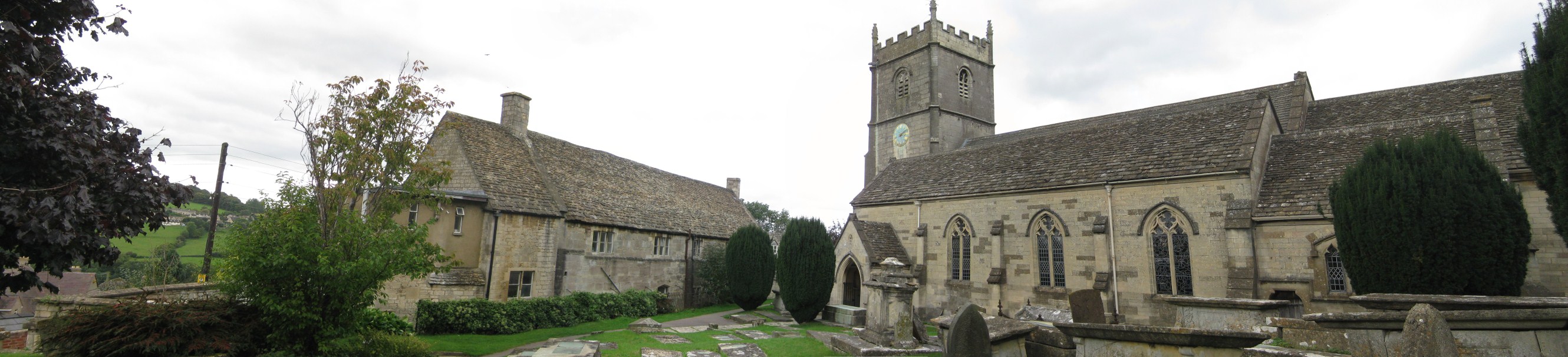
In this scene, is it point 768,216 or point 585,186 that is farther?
point 768,216

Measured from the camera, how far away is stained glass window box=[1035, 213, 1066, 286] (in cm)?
1914

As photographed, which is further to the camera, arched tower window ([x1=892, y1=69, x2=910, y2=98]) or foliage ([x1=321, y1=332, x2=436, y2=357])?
arched tower window ([x1=892, y1=69, x2=910, y2=98])

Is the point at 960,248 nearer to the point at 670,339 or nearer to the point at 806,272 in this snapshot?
the point at 806,272

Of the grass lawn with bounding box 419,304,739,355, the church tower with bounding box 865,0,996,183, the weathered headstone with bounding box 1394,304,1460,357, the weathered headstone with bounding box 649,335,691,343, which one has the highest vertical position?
the church tower with bounding box 865,0,996,183

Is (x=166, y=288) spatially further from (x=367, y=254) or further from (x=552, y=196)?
(x=552, y=196)

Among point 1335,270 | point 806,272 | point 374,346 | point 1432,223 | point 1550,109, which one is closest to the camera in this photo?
point 1550,109

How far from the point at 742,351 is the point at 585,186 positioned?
1521 cm

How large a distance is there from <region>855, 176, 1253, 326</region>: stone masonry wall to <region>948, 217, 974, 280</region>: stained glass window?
0.71 feet

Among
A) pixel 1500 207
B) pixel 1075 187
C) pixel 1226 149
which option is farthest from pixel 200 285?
pixel 1500 207

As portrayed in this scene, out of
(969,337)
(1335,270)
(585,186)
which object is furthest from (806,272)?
(1335,270)

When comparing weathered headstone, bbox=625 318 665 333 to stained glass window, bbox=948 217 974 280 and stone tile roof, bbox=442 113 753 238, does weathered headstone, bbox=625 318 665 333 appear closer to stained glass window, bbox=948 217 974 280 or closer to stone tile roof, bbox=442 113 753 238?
stone tile roof, bbox=442 113 753 238

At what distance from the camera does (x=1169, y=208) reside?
17.0 m

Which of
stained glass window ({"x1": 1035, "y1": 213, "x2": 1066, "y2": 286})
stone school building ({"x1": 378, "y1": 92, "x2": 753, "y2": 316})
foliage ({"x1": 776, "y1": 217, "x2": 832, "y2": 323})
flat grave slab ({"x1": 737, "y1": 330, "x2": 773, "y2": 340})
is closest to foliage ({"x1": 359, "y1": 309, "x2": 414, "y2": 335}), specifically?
stone school building ({"x1": 378, "y1": 92, "x2": 753, "y2": 316})

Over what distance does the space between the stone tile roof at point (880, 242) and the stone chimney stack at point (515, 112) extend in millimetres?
14137
